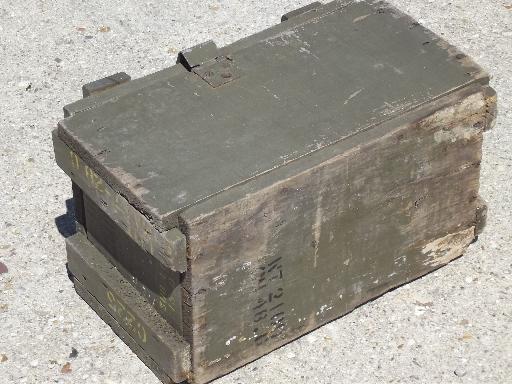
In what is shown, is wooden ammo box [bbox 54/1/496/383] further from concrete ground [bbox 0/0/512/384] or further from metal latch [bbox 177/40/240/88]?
concrete ground [bbox 0/0/512/384]

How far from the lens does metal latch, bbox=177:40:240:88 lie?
5988 millimetres

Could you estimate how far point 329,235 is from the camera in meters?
5.80

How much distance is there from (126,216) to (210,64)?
0.91m

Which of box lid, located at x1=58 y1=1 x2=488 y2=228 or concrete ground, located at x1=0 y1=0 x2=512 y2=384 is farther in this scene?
concrete ground, located at x1=0 y1=0 x2=512 y2=384

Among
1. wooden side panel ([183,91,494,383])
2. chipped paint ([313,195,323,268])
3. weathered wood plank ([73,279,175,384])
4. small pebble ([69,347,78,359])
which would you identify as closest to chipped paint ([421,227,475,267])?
wooden side panel ([183,91,494,383])

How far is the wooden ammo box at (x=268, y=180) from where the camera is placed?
5.51 meters

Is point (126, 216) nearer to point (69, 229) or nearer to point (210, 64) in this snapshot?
point (210, 64)

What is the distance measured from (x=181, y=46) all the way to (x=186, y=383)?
2659 mm

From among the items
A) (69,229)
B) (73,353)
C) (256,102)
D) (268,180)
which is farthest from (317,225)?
(69,229)

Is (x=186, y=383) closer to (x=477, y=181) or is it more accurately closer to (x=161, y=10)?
(x=477, y=181)

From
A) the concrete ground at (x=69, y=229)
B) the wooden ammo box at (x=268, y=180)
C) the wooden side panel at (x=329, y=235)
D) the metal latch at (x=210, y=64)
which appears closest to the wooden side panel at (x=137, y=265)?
the wooden ammo box at (x=268, y=180)

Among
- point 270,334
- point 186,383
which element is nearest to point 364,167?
point 270,334

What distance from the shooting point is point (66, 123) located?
5820mm

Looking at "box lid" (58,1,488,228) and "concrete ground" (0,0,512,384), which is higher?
"box lid" (58,1,488,228)
